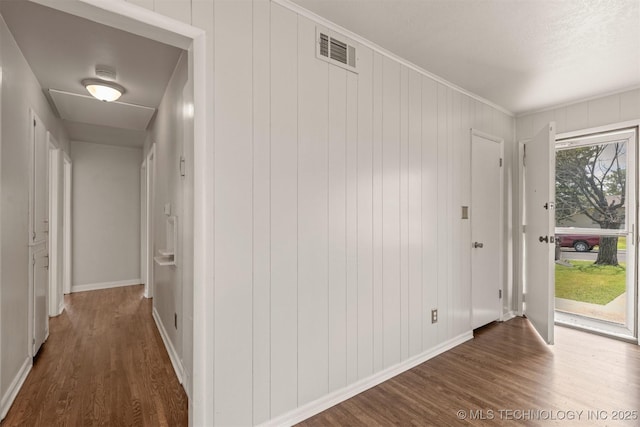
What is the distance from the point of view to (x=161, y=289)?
3.32 meters

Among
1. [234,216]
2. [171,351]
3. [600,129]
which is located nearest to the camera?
[234,216]

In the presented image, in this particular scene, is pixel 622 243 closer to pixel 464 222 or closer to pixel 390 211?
pixel 464 222

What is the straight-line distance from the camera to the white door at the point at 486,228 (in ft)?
11.0

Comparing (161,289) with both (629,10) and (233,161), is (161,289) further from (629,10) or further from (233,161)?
(629,10)

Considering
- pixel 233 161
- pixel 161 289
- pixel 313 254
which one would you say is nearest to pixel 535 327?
pixel 313 254

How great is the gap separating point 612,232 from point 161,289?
4900 mm

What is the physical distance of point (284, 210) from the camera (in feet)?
6.18

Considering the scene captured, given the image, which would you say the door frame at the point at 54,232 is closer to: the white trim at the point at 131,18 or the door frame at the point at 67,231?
the door frame at the point at 67,231

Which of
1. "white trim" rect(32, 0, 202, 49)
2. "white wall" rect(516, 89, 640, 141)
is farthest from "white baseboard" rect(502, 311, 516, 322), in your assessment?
"white trim" rect(32, 0, 202, 49)

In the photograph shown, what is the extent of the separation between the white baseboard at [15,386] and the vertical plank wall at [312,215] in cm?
151


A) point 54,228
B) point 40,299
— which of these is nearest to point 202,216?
point 40,299

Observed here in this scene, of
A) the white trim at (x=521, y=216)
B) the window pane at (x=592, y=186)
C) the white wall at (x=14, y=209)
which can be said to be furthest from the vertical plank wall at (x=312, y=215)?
the window pane at (x=592, y=186)

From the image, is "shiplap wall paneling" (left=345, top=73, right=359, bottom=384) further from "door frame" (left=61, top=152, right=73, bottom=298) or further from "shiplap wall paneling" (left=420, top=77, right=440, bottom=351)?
"door frame" (left=61, top=152, right=73, bottom=298)

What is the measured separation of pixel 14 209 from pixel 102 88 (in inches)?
49.5
